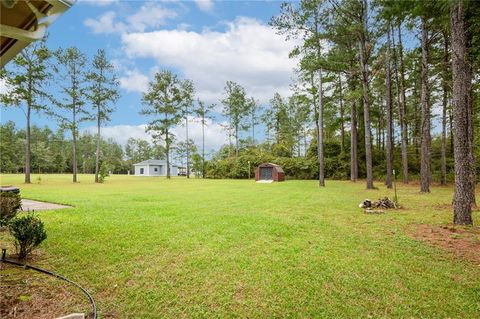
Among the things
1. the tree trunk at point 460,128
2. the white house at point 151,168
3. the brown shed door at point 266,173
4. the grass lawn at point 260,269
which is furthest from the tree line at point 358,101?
the white house at point 151,168

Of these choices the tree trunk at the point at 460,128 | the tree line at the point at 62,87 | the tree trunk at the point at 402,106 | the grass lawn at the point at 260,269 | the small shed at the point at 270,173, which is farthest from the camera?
the small shed at the point at 270,173

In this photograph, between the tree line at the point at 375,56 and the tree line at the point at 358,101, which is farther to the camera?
the tree line at the point at 375,56

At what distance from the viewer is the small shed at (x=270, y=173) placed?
2493 cm

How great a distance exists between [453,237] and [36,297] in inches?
255

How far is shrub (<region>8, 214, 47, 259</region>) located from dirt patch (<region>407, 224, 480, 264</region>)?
6.14 m

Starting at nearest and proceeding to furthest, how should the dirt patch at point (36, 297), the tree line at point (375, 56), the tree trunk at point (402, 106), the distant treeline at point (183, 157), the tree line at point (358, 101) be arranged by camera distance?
the dirt patch at point (36, 297) → the tree line at point (358, 101) → the tree line at point (375, 56) → the tree trunk at point (402, 106) → the distant treeline at point (183, 157)

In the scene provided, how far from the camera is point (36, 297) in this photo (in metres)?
2.82

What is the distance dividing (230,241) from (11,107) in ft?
77.1

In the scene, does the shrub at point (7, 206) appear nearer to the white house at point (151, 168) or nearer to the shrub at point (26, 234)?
the shrub at point (26, 234)

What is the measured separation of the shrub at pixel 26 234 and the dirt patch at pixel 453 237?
614 cm

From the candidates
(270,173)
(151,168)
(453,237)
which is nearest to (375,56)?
(270,173)

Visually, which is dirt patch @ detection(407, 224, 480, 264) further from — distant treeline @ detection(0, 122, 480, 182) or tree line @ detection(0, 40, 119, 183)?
tree line @ detection(0, 40, 119, 183)

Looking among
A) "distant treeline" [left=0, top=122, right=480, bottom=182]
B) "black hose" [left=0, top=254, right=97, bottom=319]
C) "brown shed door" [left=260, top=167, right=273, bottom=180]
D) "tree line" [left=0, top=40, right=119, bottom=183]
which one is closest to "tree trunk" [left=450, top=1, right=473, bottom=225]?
"black hose" [left=0, top=254, right=97, bottom=319]

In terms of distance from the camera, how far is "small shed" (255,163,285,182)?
2493 centimetres
